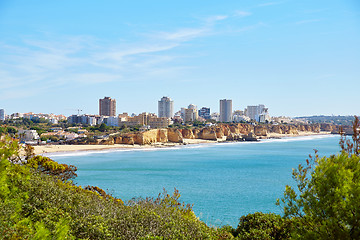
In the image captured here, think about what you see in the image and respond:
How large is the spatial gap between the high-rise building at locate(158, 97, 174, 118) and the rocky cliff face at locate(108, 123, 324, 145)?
60.3m

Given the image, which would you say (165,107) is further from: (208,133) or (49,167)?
(49,167)

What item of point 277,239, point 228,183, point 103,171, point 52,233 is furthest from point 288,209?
point 103,171

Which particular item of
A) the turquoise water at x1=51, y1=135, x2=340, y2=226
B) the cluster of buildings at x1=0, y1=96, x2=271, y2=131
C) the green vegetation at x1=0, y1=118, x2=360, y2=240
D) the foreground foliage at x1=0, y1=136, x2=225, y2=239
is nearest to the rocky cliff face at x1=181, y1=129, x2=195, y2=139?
the cluster of buildings at x1=0, y1=96, x2=271, y2=131

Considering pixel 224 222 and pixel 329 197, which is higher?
pixel 329 197

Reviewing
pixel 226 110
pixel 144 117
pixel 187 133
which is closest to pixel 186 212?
pixel 187 133

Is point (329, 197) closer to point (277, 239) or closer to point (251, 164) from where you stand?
point (277, 239)

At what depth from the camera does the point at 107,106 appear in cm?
16312

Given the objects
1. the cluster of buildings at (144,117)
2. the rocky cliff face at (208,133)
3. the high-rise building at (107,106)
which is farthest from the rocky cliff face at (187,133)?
the high-rise building at (107,106)

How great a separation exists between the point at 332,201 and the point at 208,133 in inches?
3462

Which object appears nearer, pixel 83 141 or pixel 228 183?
pixel 228 183

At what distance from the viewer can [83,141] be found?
6819 cm

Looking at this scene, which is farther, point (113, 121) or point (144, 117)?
point (113, 121)

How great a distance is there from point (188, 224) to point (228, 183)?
21699 millimetres

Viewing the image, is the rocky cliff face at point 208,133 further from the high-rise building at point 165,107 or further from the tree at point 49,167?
the high-rise building at point 165,107
